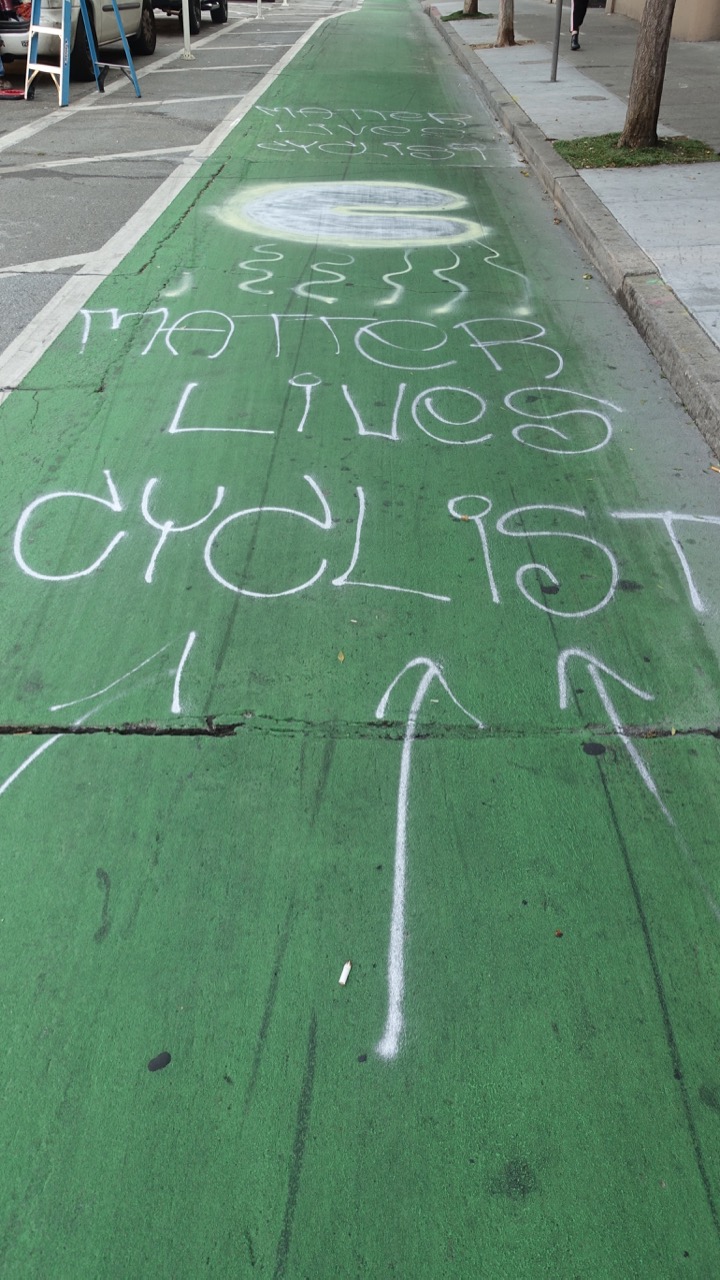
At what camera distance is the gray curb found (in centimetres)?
505

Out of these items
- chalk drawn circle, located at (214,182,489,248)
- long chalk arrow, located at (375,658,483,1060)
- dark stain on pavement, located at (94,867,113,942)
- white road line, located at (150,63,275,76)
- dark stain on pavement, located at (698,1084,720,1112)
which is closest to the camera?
dark stain on pavement, located at (698,1084,720,1112)

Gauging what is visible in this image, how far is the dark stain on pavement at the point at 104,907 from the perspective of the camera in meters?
2.48

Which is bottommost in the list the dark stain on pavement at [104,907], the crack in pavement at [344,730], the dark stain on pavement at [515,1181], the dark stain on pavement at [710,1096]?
the dark stain on pavement at [515,1181]

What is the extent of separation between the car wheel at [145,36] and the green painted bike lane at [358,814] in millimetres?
14780

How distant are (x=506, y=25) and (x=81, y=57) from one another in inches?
297

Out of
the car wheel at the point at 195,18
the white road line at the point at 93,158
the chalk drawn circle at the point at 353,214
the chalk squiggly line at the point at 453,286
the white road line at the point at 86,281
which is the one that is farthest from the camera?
the car wheel at the point at 195,18

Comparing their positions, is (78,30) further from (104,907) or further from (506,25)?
(104,907)

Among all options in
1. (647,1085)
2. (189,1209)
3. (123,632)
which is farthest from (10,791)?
(647,1085)

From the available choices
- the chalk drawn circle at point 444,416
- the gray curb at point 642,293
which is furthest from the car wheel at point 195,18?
the chalk drawn circle at point 444,416

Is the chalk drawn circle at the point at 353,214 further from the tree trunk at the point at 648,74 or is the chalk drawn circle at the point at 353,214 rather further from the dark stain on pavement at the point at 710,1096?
the dark stain on pavement at the point at 710,1096

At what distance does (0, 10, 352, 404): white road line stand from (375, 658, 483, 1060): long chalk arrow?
3.10m

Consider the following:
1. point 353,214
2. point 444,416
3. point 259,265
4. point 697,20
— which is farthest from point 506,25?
point 444,416

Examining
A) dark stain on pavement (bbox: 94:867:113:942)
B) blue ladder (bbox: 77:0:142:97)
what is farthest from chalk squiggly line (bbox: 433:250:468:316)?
blue ladder (bbox: 77:0:142:97)

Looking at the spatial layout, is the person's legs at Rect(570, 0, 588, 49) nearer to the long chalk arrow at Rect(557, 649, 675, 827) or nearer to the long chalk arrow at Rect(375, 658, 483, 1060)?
the long chalk arrow at Rect(557, 649, 675, 827)
